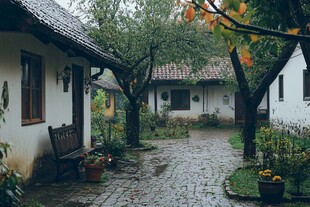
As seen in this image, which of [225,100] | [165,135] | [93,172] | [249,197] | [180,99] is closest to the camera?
[249,197]

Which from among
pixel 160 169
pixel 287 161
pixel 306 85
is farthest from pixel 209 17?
pixel 306 85

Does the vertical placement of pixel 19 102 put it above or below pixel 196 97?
below

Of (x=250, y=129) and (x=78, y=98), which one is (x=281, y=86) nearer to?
(x=250, y=129)

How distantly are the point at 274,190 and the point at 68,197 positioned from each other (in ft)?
12.1

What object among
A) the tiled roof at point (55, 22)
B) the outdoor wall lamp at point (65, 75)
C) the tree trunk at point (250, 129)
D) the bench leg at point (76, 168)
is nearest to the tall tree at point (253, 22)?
the tiled roof at point (55, 22)

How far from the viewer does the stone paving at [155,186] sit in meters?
7.50

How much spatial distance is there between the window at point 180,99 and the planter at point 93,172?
21.2 meters

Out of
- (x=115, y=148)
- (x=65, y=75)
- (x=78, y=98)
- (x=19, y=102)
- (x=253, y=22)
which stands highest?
(x=253, y=22)

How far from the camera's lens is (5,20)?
22.9ft

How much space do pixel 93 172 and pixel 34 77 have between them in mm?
2432

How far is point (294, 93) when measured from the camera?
19.5m

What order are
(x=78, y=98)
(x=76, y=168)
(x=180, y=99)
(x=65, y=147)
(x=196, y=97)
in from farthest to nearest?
(x=180, y=99) < (x=196, y=97) < (x=78, y=98) < (x=65, y=147) < (x=76, y=168)

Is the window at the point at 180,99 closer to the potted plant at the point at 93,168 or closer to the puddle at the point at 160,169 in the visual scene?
the puddle at the point at 160,169

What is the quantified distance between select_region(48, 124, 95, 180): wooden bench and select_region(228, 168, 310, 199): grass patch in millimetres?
3474
